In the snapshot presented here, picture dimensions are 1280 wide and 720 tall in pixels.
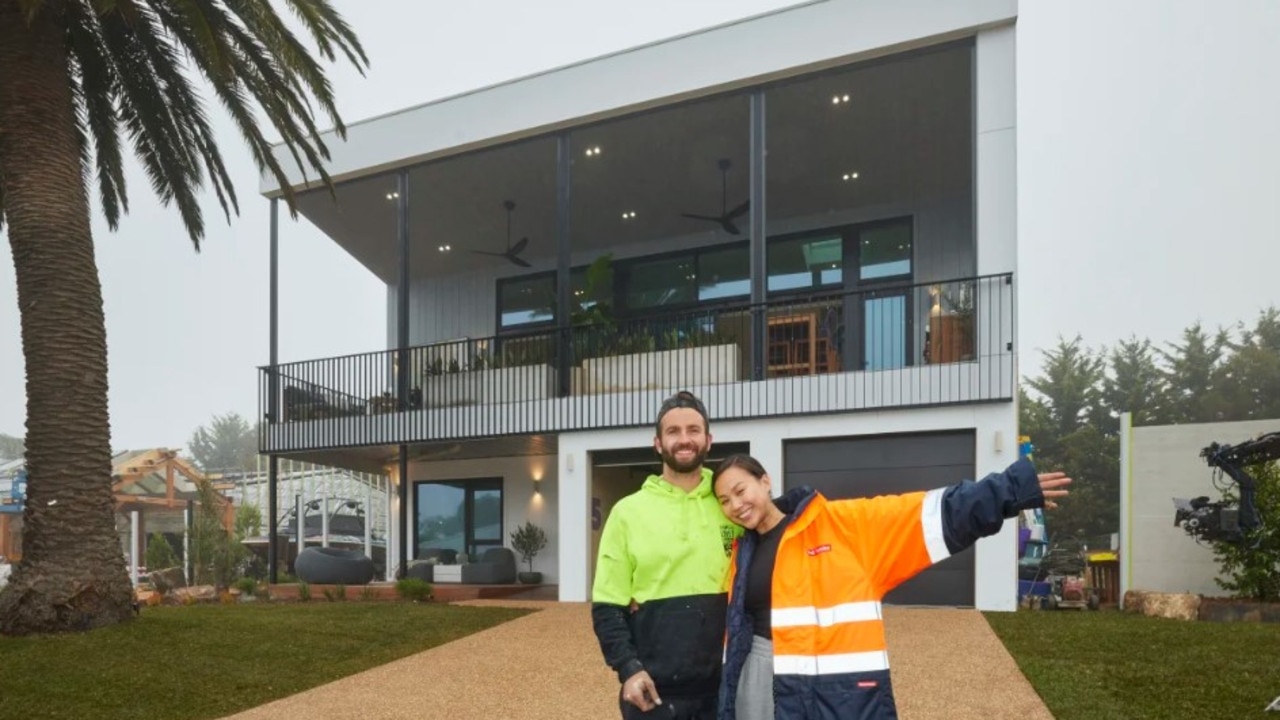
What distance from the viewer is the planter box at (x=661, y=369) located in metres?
13.1

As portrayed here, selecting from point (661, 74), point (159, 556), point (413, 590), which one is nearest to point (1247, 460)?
point (661, 74)

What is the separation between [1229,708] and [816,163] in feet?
34.1

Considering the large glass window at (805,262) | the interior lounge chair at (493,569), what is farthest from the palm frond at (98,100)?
the large glass window at (805,262)

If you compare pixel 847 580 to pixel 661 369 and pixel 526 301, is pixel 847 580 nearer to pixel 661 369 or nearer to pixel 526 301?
pixel 661 369

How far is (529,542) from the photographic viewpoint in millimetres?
17078

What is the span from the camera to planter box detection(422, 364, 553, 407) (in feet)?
47.7

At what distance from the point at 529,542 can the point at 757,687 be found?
14507mm

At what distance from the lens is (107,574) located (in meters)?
9.19

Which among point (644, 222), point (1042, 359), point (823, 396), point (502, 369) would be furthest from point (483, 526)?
point (1042, 359)

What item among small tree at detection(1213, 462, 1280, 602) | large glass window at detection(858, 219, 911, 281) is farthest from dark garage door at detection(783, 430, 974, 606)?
large glass window at detection(858, 219, 911, 281)

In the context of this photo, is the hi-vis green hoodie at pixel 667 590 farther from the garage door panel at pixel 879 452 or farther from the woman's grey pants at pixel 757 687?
the garage door panel at pixel 879 452

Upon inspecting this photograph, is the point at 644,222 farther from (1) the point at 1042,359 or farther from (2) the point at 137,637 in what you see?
(1) the point at 1042,359

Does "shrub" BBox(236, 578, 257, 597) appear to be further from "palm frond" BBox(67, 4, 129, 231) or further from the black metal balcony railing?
"palm frond" BBox(67, 4, 129, 231)

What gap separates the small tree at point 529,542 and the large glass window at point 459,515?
0.89m
